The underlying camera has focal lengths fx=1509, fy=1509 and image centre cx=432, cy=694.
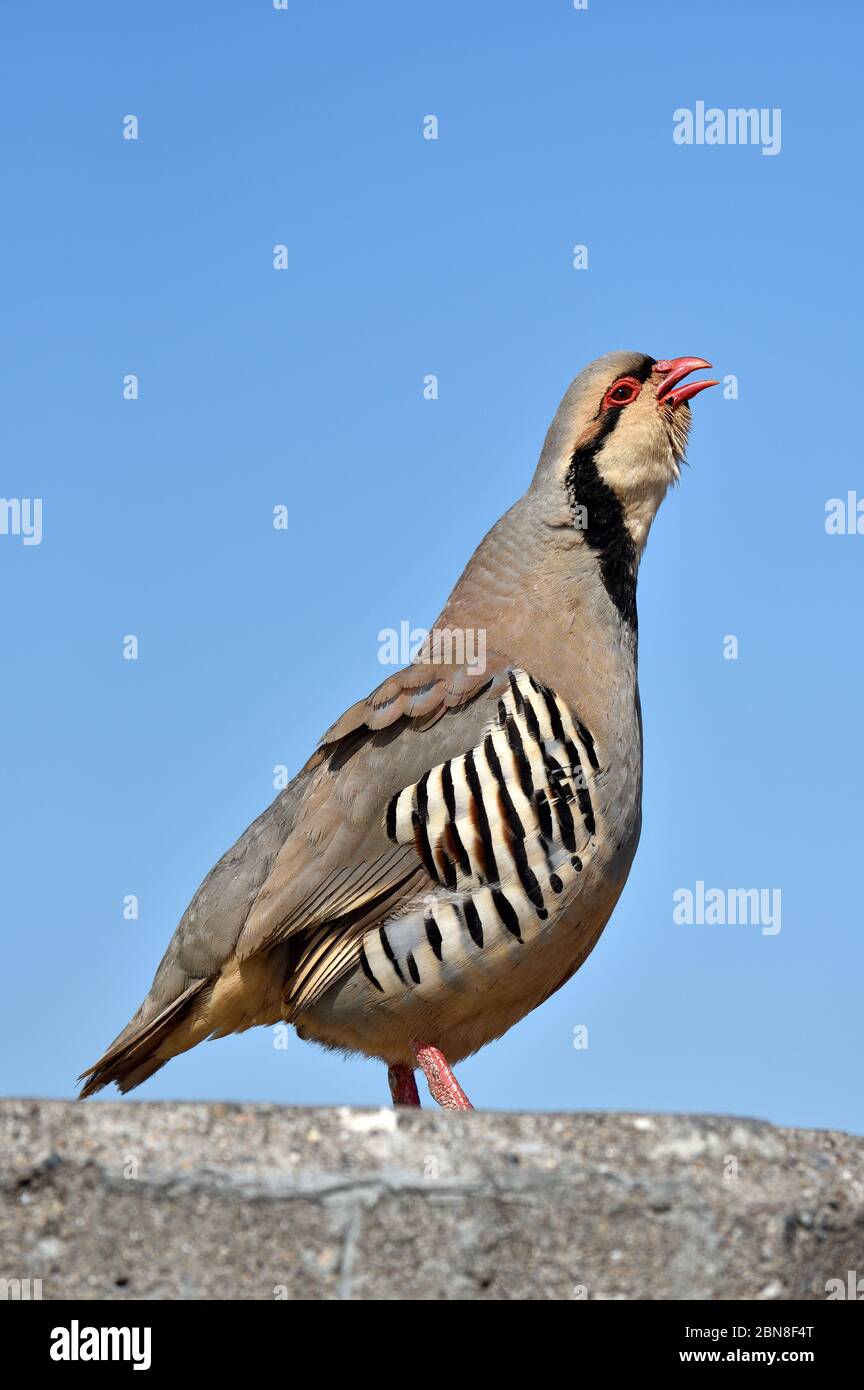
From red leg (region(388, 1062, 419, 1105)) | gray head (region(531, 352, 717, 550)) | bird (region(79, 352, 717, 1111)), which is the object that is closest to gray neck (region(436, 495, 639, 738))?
bird (region(79, 352, 717, 1111))

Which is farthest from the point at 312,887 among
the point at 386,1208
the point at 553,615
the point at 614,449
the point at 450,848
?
the point at 386,1208

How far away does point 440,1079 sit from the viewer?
734 cm

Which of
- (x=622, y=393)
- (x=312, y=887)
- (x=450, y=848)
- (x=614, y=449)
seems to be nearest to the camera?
(x=450, y=848)

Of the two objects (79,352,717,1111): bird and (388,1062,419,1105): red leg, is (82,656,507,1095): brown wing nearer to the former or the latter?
(79,352,717,1111): bird

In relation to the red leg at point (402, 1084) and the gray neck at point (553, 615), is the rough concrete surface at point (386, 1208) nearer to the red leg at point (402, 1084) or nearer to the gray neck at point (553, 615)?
the gray neck at point (553, 615)

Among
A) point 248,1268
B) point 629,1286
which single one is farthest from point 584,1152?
point 248,1268

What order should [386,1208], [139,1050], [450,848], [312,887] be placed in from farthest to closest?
[139,1050]
[312,887]
[450,848]
[386,1208]

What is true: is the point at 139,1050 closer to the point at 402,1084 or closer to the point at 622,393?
the point at 402,1084

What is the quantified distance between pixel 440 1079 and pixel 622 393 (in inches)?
Answer: 157

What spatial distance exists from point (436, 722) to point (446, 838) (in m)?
0.71

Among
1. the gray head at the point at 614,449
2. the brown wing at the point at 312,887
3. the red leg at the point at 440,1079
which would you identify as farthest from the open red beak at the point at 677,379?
the red leg at the point at 440,1079

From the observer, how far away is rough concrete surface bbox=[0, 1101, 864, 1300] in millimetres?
3957

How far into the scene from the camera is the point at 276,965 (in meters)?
7.57

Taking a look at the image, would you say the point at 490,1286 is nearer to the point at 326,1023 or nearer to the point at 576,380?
the point at 326,1023
